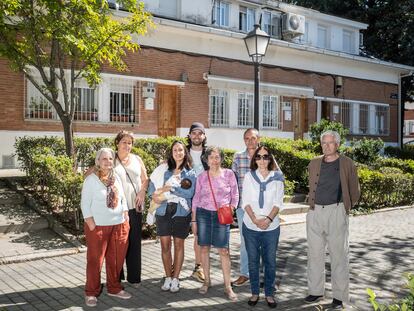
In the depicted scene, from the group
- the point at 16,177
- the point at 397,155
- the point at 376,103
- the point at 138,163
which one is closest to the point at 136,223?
the point at 138,163

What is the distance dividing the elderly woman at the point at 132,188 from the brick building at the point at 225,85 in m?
8.79

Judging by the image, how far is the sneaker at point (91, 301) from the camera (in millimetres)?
5152

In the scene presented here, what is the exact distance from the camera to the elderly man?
5367mm

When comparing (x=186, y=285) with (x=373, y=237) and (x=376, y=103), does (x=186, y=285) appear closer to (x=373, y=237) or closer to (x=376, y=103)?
(x=373, y=237)

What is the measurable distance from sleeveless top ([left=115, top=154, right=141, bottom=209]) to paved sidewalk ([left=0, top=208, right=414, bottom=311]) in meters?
1.14

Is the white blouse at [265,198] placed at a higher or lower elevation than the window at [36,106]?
lower

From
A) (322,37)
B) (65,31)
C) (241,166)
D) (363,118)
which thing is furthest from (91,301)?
(322,37)

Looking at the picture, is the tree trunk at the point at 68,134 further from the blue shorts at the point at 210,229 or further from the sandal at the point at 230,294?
the sandal at the point at 230,294

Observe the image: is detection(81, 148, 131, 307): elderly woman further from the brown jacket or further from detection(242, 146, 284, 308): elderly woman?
the brown jacket

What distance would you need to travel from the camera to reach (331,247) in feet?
17.8

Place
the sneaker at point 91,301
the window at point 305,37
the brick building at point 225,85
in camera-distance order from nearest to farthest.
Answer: the sneaker at point 91,301
the brick building at point 225,85
the window at point 305,37

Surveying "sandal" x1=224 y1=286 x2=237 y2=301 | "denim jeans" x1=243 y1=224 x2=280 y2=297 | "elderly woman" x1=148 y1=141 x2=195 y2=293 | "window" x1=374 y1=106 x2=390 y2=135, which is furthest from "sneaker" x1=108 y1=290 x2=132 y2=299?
"window" x1=374 y1=106 x2=390 y2=135

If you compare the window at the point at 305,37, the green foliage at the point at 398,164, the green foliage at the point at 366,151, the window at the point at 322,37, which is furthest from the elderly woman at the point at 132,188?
the window at the point at 322,37

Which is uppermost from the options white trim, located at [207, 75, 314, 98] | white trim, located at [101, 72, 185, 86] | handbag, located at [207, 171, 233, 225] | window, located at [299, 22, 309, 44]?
window, located at [299, 22, 309, 44]
